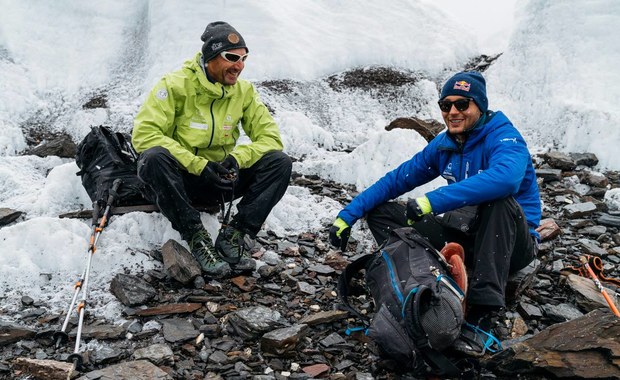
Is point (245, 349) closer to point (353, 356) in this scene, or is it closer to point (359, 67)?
point (353, 356)

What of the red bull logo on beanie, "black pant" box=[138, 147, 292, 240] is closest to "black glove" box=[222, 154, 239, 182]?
"black pant" box=[138, 147, 292, 240]

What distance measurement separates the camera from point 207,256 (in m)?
5.35

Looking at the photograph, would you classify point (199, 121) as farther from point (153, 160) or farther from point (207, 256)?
point (207, 256)

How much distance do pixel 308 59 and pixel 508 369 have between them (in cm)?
1018

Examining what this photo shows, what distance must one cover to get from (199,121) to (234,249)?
141 centimetres

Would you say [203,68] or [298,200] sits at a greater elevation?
[203,68]

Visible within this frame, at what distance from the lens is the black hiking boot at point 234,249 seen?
18.2ft

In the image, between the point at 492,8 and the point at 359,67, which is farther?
the point at 492,8

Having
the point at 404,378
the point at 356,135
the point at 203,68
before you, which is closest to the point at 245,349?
the point at 404,378

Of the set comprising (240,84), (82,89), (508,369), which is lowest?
(82,89)

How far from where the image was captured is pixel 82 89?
11359 millimetres

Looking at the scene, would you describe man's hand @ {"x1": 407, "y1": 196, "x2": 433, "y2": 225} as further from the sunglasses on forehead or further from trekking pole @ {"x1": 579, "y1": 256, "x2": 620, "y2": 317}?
the sunglasses on forehead

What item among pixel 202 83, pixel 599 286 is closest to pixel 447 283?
pixel 599 286

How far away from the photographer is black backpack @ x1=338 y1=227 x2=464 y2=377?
3797 millimetres
